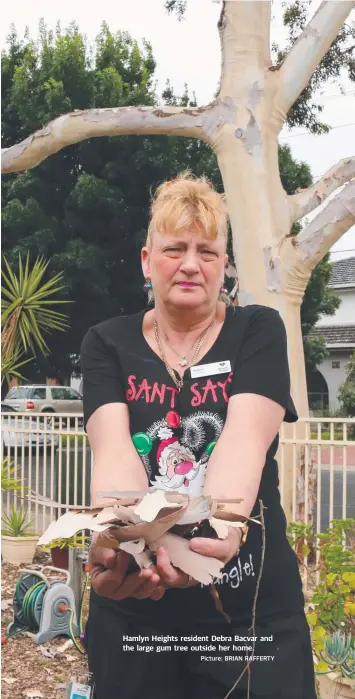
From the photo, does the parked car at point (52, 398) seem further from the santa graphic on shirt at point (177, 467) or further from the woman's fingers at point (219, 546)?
the woman's fingers at point (219, 546)

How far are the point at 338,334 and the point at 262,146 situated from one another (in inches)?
902

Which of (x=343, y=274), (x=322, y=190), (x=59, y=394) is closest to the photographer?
(x=322, y=190)

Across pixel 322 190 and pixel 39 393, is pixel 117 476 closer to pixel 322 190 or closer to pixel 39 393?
pixel 322 190

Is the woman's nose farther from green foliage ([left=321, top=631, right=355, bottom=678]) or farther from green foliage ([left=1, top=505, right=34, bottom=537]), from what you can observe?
green foliage ([left=1, top=505, right=34, bottom=537])

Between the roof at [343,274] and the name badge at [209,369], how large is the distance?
2842 cm

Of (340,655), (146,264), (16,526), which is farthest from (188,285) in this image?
(16,526)

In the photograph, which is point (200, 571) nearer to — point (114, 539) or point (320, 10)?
point (114, 539)

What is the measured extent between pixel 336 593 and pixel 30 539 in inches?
145

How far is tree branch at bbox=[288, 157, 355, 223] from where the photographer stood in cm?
613

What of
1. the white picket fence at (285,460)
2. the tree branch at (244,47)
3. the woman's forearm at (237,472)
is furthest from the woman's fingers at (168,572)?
the tree branch at (244,47)

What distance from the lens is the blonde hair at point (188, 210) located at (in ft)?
4.69

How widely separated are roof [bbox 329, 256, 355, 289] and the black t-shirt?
93.2ft

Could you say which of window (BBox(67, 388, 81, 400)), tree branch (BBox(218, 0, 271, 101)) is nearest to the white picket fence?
tree branch (BBox(218, 0, 271, 101))

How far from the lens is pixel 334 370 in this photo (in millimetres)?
28406
